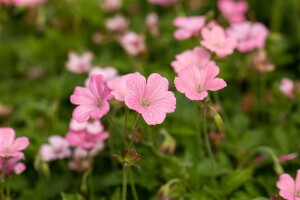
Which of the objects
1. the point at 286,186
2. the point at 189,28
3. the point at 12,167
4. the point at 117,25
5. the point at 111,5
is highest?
the point at 111,5

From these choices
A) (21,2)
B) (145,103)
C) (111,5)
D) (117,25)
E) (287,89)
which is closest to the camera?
(145,103)

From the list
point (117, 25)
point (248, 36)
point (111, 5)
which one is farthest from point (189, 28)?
point (111, 5)

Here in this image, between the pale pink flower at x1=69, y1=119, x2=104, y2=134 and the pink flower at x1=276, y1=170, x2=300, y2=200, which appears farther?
the pale pink flower at x1=69, y1=119, x2=104, y2=134

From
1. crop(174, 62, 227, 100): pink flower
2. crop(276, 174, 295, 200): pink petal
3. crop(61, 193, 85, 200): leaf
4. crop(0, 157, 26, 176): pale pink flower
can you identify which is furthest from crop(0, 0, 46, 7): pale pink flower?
crop(276, 174, 295, 200): pink petal

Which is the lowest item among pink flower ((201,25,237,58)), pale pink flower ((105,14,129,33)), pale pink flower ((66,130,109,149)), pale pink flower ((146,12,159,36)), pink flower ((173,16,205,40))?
pale pink flower ((66,130,109,149))

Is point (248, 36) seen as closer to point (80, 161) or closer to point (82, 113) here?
point (80, 161)

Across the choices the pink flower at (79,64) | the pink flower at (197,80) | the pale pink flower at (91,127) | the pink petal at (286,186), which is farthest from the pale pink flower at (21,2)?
the pink petal at (286,186)

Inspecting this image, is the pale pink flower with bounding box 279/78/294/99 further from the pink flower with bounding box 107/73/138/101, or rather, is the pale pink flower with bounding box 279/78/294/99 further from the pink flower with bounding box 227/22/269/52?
the pink flower with bounding box 107/73/138/101
